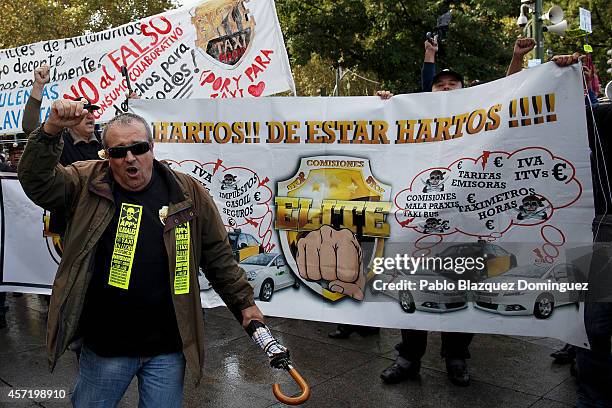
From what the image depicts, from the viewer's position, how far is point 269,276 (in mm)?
4074

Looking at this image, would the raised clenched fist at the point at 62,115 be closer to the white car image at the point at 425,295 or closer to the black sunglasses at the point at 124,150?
the black sunglasses at the point at 124,150

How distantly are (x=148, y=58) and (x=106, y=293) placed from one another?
348 centimetres

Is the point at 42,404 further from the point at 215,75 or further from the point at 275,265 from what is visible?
the point at 215,75

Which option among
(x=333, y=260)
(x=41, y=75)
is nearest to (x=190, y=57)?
(x=41, y=75)

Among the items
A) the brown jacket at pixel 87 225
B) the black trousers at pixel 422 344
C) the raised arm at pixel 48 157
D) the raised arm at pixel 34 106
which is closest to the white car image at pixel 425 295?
the black trousers at pixel 422 344

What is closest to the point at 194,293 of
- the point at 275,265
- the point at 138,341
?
the point at 138,341

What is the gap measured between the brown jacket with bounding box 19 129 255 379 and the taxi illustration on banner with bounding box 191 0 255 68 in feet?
9.78

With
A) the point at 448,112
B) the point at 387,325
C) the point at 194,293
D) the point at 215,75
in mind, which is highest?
the point at 215,75

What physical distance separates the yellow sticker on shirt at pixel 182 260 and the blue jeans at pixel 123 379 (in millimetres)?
289

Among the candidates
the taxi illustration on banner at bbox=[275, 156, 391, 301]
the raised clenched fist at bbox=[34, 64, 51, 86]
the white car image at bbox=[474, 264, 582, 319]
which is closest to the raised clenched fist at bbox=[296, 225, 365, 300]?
the taxi illustration on banner at bbox=[275, 156, 391, 301]

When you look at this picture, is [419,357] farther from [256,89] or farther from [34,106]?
[34,106]

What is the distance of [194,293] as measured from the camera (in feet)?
7.84

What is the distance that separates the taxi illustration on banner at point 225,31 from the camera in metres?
5.21

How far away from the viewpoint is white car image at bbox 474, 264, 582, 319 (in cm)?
340
